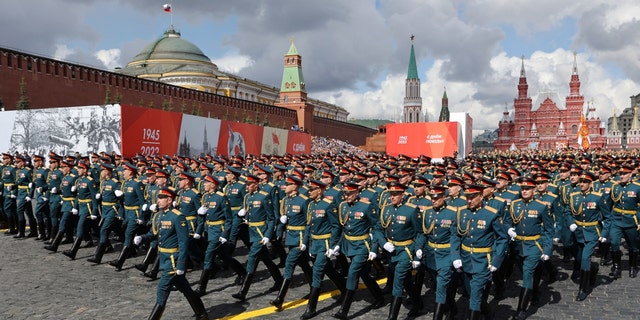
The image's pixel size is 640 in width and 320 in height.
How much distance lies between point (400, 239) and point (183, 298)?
3.72 m

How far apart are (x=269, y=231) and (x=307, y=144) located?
130 feet

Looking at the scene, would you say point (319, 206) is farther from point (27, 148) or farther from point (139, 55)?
point (139, 55)

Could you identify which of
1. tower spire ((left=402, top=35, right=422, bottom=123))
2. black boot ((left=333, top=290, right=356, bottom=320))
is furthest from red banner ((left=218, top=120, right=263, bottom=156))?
tower spire ((left=402, top=35, right=422, bottom=123))

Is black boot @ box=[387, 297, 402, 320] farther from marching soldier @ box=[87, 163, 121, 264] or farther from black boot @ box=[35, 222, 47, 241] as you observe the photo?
black boot @ box=[35, 222, 47, 241]

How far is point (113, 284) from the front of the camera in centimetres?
882

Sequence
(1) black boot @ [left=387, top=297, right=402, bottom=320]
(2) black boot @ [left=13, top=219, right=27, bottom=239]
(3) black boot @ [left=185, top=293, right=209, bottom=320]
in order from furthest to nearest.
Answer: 1. (2) black boot @ [left=13, top=219, right=27, bottom=239]
2. (3) black boot @ [left=185, top=293, right=209, bottom=320]
3. (1) black boot @ [left=387, top=297, right=402, bottom=320]

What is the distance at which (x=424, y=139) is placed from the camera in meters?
34.2

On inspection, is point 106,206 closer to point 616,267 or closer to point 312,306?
point 312,306

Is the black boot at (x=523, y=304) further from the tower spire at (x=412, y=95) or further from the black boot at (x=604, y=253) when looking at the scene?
the tower spire at (x=412, y=95)

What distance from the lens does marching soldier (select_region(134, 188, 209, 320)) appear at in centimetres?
653

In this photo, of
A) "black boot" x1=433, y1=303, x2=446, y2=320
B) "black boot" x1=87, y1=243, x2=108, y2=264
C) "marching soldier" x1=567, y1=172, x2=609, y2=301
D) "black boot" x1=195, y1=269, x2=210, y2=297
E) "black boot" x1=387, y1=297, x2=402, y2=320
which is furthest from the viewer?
"black boot" x1=87, y1=243, x2=108, y2=264

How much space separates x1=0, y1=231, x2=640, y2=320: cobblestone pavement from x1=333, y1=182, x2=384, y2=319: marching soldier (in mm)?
424

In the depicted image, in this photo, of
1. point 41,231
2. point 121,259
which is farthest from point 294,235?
point 41,231

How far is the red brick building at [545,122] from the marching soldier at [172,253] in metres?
112
